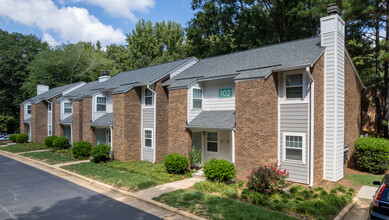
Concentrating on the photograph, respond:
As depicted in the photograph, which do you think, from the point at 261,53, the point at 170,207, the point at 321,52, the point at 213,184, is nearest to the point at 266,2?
the point at 261,53

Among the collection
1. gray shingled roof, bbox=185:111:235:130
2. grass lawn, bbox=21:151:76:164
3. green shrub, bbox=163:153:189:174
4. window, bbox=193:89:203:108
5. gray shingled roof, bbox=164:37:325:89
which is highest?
gray shingled roof, bbox=164:37:325:89

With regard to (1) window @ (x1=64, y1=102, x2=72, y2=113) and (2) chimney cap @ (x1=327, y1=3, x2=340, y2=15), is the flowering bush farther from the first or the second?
(1) window @ (x1=64, y1=102, x2=72, y2=113)

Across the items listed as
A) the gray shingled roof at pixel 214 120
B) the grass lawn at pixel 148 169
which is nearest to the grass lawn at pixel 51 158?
the grass lawn at pixel 148 169

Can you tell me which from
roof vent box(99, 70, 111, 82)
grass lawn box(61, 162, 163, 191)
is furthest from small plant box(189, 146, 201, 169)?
roof vent box(99, 70, 111, 82)

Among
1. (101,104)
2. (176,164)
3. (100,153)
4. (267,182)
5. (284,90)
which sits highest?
(284,90)

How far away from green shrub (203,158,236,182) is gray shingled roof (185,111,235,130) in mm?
1845

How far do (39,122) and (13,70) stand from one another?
19.2 m

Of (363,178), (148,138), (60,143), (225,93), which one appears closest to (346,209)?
(363,178)

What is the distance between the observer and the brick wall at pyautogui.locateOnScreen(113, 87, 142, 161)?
16188 millimetres

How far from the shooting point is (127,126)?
16.3 metres

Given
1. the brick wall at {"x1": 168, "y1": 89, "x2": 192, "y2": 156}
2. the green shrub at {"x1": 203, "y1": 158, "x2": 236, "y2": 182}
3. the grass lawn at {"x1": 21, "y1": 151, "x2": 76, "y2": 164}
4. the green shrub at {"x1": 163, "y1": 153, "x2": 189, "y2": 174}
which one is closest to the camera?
the green shrub at {"x1": 203, "y1": 158, "x2": 236, "y2": 182}

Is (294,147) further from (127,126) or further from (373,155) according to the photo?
(127,126)

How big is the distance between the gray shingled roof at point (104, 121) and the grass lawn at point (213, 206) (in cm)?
1036

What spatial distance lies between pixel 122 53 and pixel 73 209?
40.4 meters
